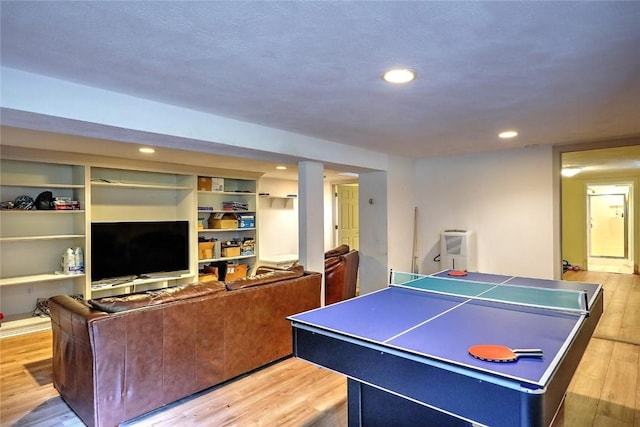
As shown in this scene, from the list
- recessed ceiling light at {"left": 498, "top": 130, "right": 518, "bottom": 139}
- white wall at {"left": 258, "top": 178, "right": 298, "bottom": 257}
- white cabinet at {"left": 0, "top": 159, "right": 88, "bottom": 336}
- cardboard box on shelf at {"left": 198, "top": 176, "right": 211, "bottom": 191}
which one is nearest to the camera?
recessed ceiling light at {"left": 498, "top": 130, "right": 518, "bottom": 139}

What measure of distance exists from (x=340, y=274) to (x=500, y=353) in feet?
11.8

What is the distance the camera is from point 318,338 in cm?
182

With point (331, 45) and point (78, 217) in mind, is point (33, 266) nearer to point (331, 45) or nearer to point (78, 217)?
point (78, 217)

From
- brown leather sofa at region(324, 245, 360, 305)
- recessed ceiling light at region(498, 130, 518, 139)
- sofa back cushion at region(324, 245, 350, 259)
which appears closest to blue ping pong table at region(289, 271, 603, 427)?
recessed ceiling light at region(498, 130, 518, 139)

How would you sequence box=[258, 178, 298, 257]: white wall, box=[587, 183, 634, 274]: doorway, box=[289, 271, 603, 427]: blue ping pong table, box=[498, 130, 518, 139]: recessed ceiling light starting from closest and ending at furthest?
box=[289, 271, 603, 427]: blue ping pong table, box=[498, 130, 518, 139]: recessed ceiling light, box=[258, 178, 298, 257]: white wall, box=[587, 183, 634, 274]: doorway

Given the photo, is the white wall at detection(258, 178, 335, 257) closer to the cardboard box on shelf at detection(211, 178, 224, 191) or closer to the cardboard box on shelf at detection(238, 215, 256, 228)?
the cardboard box on shelf at detection(238, 215, 256, 228)

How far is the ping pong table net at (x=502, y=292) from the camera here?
2.19 metres

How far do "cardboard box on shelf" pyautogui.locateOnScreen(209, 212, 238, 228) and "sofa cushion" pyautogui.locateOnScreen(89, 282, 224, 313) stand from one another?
12.0 feet

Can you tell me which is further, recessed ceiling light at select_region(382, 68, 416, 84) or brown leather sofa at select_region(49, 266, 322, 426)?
brown leather sofa at select_region(49, 266, 322, 426)

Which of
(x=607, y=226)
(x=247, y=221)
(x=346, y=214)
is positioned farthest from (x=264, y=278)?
(x=607, y=226)

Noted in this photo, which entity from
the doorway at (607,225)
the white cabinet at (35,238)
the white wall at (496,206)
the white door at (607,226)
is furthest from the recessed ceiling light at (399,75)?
the white door at (607,226)

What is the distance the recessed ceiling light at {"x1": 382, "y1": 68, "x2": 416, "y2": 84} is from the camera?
83.4 inches

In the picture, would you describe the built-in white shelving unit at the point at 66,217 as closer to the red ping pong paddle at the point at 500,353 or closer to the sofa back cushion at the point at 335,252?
the sofa back cushion at the point at 335,252

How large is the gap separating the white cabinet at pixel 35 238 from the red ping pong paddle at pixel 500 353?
16.4ft
